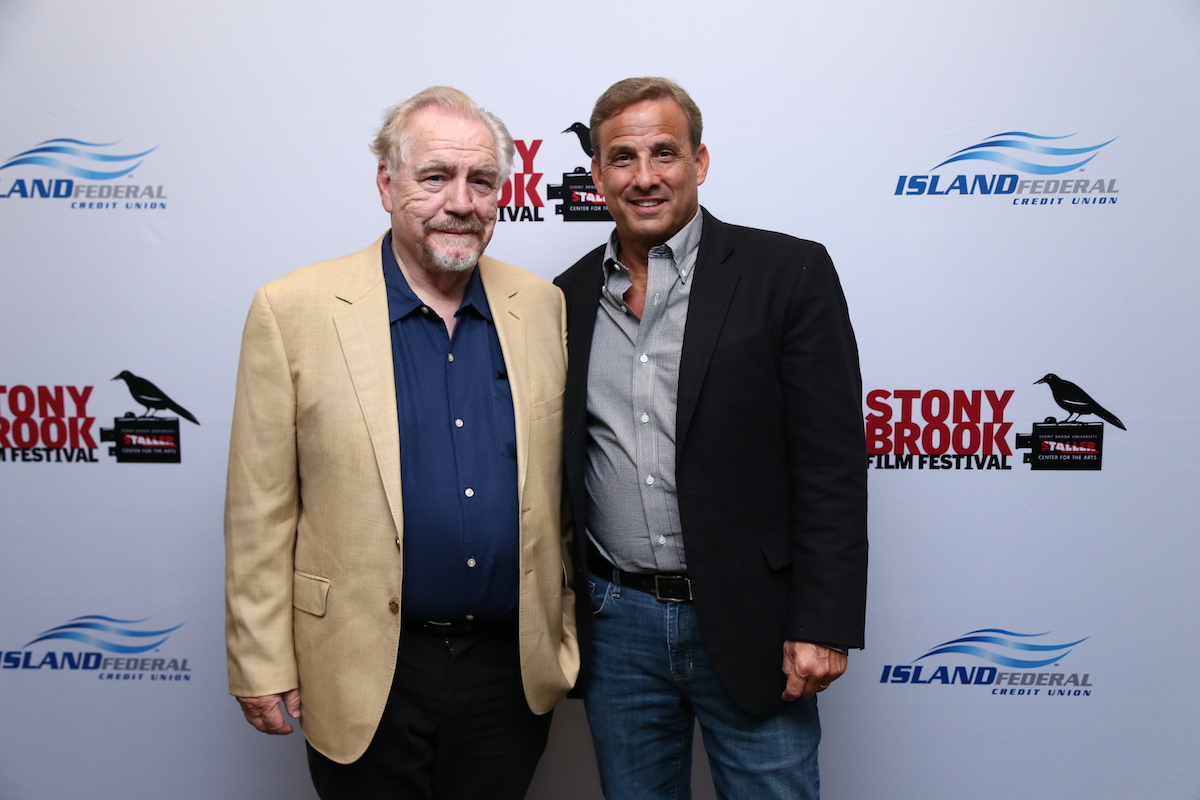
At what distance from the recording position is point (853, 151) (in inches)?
76.5

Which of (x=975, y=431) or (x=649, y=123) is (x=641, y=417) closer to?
(x=649, y=123)

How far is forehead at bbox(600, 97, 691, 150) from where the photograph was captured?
139cm

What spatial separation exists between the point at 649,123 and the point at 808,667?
3.43ft

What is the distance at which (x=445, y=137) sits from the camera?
1.34 metres

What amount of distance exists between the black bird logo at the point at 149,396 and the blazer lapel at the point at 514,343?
43.9 inches

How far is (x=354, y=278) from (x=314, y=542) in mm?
489

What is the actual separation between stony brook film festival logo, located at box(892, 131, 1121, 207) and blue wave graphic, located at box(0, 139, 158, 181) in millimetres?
2123

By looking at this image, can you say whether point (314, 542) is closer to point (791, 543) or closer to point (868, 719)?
point (791, 543)

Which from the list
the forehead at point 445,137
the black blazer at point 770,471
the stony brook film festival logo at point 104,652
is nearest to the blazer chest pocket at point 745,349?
the black blazer at point 770,471

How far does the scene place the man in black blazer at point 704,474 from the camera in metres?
1.31

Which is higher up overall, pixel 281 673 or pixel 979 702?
pixel 281 673

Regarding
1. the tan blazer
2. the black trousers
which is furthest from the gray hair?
the black trousers

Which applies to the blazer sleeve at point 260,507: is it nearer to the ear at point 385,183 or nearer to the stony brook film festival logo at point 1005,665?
the ear at point 385,183

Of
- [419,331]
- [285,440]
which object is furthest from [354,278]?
[285,440]
